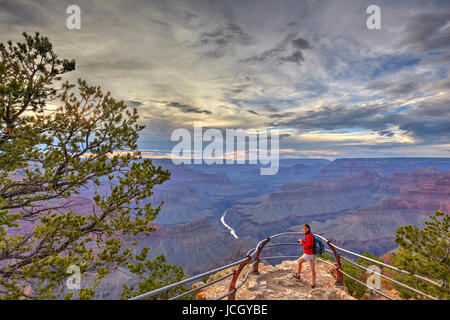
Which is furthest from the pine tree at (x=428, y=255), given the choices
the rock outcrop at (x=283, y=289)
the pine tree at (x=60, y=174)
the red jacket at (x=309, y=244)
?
the pine tree at (x=60, y=174)

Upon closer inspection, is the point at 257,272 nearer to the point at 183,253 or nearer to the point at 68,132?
the point at 68,132

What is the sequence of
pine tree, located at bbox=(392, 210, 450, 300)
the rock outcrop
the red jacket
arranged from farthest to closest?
the red jacket, pine tree, located at bbox=(392, 210, 450, 300), the rock outcrop

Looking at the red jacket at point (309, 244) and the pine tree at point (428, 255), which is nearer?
the pine tree at point (428, 255)

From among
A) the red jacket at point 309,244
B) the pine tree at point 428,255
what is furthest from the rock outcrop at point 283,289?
the pine tree at point 428,255

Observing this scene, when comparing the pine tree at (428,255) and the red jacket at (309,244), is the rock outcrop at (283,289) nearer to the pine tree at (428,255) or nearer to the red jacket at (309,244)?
the red jacket at (309,244)

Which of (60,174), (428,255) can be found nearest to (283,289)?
(428,255)

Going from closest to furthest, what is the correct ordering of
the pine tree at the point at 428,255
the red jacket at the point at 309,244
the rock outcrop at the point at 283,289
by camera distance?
1. the rock outcrop at the point at 283,289
2. the pine tree at the point at 428,255
3. the red jacket at the point at 309,244

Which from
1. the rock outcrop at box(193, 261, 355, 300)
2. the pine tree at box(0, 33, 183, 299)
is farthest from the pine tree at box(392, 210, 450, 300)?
the pine tree at box(0, 33, 183, 299)

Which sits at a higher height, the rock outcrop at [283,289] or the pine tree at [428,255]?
the pine tree at [428,255]

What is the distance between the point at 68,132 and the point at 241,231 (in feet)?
557

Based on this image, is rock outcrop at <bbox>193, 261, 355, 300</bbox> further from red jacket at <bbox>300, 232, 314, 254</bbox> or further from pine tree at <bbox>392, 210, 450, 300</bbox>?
pine tree at <bbox>392, 210, 450, 300</bbox>

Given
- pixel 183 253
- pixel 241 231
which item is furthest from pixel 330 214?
pixel 183 253

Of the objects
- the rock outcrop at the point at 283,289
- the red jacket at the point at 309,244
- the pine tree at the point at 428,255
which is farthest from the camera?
the red jacket at the point at 309,244

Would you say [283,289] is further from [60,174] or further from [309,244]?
[60,174]
